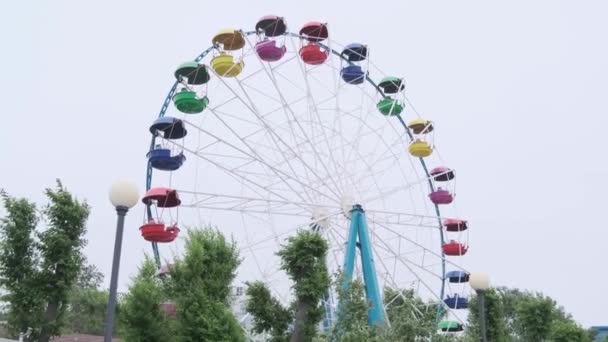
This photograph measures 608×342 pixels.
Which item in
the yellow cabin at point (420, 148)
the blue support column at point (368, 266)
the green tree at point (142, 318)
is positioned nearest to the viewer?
the green tree at point (142, 318)

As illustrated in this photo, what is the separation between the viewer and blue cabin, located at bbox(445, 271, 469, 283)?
22.4m

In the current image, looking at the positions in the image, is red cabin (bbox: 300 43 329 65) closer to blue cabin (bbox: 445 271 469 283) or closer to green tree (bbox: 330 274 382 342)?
blue cabin (bbox: 445 271 469 283)

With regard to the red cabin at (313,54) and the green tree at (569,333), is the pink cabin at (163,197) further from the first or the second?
the green tree at (569,333)

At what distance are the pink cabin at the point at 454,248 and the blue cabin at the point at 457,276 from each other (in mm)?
765

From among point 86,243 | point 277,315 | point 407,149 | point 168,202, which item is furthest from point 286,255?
point 407,149

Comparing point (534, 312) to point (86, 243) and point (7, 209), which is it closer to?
point (86, 243)

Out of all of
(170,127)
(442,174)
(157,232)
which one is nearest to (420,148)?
(442,174)

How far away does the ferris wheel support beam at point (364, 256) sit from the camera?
17.9m

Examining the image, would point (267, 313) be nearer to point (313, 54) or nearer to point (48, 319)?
point (48, 319)

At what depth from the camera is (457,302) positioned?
73.4ft

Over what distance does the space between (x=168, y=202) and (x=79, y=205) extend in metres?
4.00

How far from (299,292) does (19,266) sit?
5.37 m

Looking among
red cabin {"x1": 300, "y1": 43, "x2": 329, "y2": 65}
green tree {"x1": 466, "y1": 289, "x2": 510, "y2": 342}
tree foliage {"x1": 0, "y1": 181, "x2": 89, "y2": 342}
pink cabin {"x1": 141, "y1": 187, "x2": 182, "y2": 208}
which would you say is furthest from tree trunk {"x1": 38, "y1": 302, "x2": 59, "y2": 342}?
green tree {"x1": 466, "y1": 289, "x2": 510, "y2": 342}

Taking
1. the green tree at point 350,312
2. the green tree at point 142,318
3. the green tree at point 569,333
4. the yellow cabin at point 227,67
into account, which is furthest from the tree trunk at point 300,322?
the green tree at point 569,333
